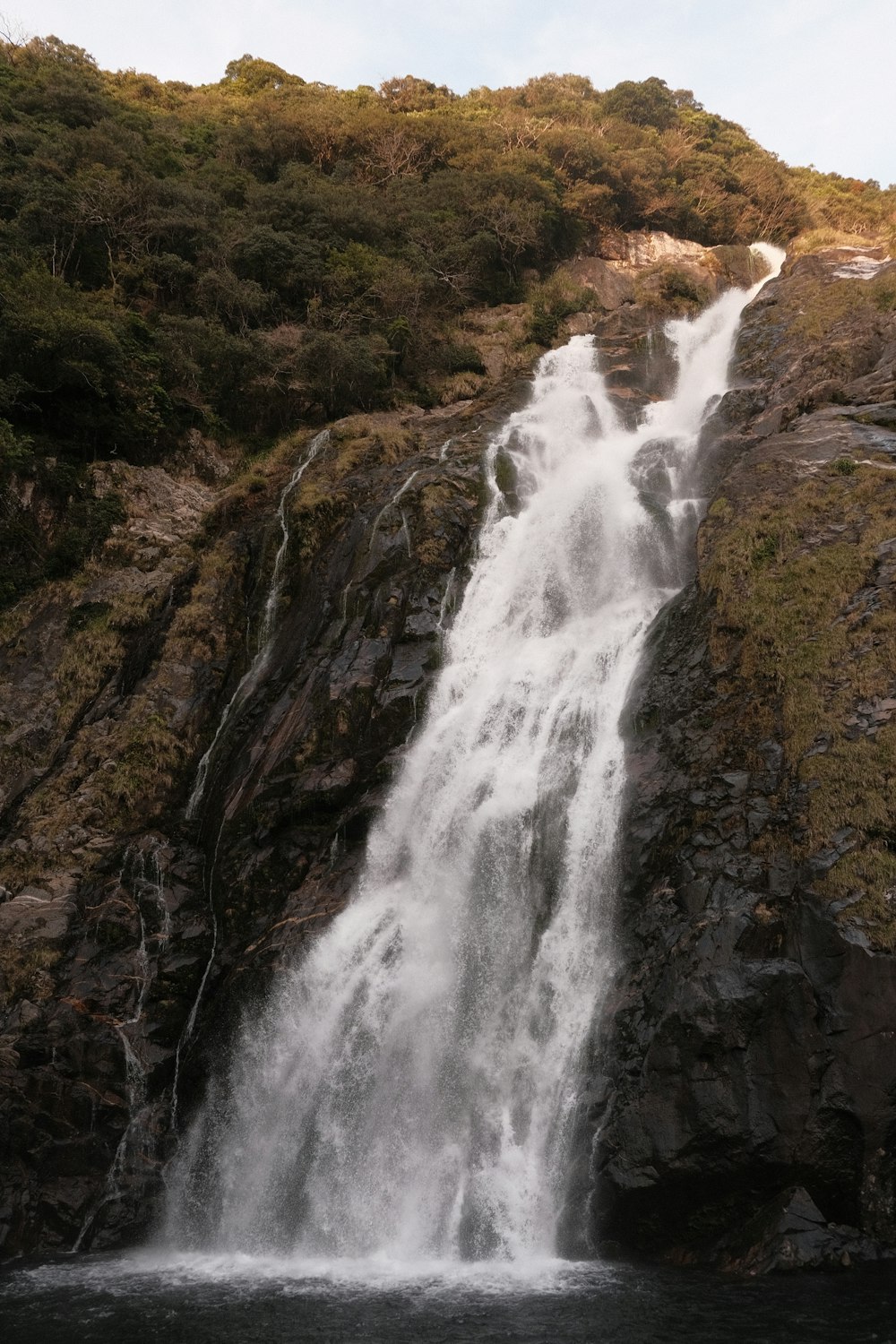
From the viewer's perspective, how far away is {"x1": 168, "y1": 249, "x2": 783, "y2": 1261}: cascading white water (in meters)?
10.7

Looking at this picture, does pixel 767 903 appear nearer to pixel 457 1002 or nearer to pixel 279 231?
pixel 457 1002

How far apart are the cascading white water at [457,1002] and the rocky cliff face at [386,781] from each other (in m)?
0.59

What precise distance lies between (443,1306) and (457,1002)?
3828mm

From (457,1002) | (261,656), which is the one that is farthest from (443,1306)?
(261,656)

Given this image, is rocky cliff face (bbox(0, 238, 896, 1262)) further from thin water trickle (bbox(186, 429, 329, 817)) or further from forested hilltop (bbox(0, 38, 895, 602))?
forested hilltop (bbox(0, 38, 895, 602))

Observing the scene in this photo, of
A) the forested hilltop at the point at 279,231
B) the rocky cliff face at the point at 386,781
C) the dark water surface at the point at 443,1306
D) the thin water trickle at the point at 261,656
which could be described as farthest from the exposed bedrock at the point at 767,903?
the forested hilltop at the point at 279,231

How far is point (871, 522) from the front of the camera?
43.4 ft

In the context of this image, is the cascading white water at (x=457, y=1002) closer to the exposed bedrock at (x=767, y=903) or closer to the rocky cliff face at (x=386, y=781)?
the rocky cliff face at (x=386, y=781)

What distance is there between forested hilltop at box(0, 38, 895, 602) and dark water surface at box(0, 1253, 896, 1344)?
14469 mm

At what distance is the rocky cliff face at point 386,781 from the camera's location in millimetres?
9484

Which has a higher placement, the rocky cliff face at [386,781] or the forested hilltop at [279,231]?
the forested hilltop at [279,231]

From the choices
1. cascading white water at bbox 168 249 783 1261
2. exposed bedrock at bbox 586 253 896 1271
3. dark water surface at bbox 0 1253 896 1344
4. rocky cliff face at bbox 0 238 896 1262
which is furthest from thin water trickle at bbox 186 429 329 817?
exposed bedrock at bbox 586 253 896 1271

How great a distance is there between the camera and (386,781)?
14789 mm

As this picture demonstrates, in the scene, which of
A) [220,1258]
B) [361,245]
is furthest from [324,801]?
[361,245]
